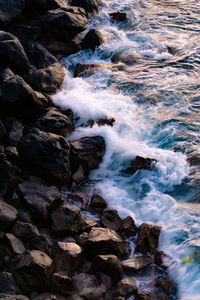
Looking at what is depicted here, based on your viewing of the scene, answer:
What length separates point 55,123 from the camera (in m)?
6.67

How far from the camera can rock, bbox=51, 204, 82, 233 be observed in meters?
4.99

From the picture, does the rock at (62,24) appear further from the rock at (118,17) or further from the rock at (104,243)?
the rock at (104,243)

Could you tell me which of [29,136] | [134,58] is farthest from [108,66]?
[29,136]

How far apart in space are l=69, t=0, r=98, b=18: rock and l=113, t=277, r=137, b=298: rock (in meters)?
8.96

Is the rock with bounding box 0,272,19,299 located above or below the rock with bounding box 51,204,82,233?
below

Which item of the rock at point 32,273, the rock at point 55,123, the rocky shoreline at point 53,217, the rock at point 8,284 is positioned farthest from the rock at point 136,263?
the rock at point 55,123

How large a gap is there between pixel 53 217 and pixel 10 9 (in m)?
6.27

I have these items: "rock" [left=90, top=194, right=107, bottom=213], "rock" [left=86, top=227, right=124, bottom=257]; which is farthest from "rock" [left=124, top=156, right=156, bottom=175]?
"rock" [left=86, top=227, right=124, bottom=257]

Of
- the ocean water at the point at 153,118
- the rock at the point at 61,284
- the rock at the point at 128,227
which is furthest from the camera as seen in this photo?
the ocean water at the point at 153,118

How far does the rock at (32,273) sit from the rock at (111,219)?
1.25 m

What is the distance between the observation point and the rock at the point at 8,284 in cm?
402

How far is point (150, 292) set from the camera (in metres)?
4.43

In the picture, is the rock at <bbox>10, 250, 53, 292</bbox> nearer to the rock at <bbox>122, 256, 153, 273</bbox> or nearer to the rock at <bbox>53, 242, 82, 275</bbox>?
the rock at <bbox>53, 242, 82, 275</bbox>

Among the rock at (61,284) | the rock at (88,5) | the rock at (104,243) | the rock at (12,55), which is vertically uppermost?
the rock at (88,5)
